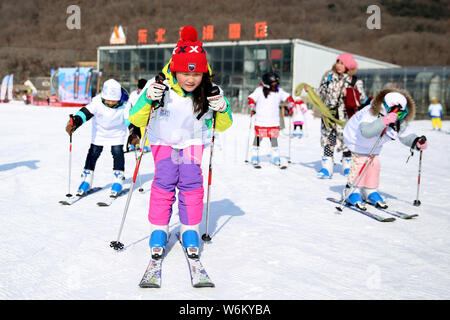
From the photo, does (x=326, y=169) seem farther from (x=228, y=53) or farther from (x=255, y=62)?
(x=228, y=53)

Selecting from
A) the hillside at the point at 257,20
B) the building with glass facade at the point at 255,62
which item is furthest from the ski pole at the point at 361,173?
the hillside at the point at 257,20

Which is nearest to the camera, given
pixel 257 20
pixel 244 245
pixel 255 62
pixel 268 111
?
pixel 244 245

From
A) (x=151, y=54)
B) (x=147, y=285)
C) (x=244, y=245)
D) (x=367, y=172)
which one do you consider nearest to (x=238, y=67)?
(x=151, y=54)

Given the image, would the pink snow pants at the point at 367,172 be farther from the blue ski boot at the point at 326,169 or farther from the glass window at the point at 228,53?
the glass window at the point at 228,53

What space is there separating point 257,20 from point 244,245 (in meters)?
102

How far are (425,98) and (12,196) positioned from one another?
33.1 meters

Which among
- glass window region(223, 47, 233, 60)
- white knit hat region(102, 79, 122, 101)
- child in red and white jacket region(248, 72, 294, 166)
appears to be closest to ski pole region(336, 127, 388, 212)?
white knit hat region(102, 79, 122, 101)

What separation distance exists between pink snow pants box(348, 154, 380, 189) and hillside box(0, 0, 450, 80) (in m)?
73.0

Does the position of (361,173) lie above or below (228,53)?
below

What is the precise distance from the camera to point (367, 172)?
4.86 metres
